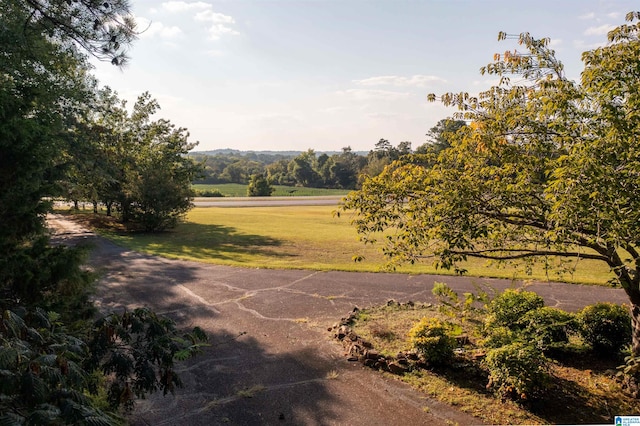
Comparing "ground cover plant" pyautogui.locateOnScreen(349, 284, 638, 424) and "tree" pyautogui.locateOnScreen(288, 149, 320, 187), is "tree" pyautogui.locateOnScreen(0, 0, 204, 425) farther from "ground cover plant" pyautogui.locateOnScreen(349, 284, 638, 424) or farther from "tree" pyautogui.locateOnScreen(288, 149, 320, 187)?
"tree" pyautogui.locateOnScreen(288, 149, 320, 187)

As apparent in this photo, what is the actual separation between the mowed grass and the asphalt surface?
0.93 m

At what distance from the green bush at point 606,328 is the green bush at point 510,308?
2.62 ft

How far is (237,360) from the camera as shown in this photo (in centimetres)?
629

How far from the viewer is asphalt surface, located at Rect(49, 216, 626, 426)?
4852 millimetres

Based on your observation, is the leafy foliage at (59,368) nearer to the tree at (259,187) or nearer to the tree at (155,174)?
the tree at (155,174)

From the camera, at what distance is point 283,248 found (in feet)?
55.7

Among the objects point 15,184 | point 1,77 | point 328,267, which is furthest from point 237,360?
point 1,77

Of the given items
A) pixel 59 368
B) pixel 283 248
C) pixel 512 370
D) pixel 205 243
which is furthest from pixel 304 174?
pixel 59 368

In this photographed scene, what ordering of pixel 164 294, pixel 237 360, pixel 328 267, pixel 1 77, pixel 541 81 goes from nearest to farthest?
pixel 541 81 → pixel 237 360 → pixel 1 77 → pixel 164 294 → pixel 328 267

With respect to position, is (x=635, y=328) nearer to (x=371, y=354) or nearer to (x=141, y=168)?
(x=371, y=354)

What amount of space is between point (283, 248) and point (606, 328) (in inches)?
489

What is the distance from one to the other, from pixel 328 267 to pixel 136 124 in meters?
20.6

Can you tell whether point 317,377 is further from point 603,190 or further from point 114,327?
point 603,190

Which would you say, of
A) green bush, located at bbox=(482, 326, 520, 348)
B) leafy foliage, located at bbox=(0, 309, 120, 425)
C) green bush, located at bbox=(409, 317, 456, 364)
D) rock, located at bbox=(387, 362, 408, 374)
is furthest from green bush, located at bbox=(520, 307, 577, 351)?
leafy foliage, located at bbox=(0, 309, 120, 425)
